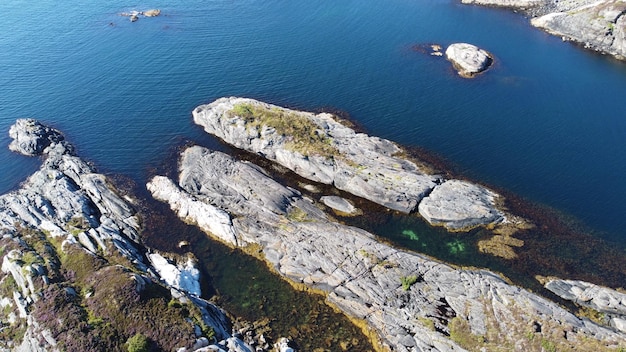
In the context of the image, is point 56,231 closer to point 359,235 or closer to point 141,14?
point 359,235

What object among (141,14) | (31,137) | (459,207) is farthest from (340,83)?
(141,14)

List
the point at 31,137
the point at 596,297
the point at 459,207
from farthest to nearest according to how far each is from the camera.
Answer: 1. the point at 31,137
2. the point at 459,207
3. the point at 596,297

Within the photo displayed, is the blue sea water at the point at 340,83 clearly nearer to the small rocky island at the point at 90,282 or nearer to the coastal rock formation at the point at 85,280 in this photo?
the coastal rock formation at the point at 85,280

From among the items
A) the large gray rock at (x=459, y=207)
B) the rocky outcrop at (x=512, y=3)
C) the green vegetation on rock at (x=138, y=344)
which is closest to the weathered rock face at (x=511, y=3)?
the rocky outcrop at (x=512, y=3)

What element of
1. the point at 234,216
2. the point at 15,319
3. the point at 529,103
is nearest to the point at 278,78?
the point at 234,216

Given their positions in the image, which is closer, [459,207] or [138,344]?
[138,344]

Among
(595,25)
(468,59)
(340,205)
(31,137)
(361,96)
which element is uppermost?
(595,25)
